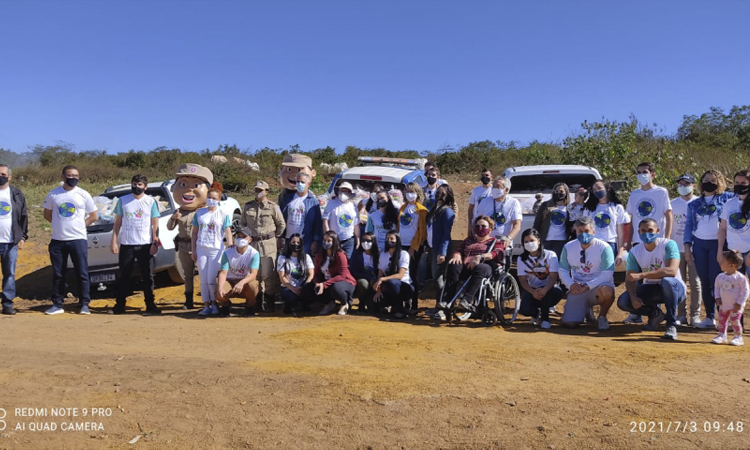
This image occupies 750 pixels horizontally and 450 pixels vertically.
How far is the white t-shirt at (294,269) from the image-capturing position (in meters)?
9.82

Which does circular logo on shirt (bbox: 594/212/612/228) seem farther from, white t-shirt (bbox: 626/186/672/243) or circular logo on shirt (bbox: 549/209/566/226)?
circular logo on shirt (bbox: 549/209/566/226)

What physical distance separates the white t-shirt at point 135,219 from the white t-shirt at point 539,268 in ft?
17.9

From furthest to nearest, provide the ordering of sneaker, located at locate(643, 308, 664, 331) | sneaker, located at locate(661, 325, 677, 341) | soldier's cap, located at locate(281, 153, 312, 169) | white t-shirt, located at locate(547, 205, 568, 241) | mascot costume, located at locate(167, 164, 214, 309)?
soldier's cap, located at locate(281, 153, 312, 169) → mascot costume, located at locate(167, 164, 214, 309) → white t-shirt, located at locate(547, 205, 568, 241) → sneaker, located at locate(643, 308, 664, 331) → sneaker, located at locate(661, 325, 677, 341)

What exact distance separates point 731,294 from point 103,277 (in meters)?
9.00

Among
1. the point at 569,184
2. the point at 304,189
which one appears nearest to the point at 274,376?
the point at 304,189

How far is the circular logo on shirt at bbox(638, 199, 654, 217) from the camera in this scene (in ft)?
29.6

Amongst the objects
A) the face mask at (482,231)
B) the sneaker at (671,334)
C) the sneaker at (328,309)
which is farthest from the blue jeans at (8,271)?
the sneaker at (671,334)

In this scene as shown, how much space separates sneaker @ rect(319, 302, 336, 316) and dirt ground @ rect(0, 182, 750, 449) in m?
1.27

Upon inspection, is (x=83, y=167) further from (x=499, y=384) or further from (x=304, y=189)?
(x=499, y=384)

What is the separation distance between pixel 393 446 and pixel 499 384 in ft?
4.85

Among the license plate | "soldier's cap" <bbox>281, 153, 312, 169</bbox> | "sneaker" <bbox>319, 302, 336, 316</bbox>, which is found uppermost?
"soldier's cap" <bbox>281, 153, 312, 169</bbox>

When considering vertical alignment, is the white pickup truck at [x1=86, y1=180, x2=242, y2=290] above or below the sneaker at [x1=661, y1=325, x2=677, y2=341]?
above

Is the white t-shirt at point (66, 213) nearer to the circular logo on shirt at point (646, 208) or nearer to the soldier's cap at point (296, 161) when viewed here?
the soldier's cap at point (296, 161)

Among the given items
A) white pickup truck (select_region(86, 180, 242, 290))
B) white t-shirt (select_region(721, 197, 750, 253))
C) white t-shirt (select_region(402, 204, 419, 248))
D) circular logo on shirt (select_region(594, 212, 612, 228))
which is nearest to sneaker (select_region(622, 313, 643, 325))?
circular logo on shirt (select_region(594, 212, 612, 228))
